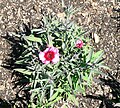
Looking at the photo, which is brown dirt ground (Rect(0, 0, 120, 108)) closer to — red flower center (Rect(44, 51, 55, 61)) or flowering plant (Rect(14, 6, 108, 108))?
flowering plant (Rect(14, 6, 108, 108))

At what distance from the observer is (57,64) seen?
128 inches

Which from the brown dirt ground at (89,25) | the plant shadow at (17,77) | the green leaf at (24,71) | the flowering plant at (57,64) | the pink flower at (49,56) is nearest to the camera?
the pink flower at (49,56)

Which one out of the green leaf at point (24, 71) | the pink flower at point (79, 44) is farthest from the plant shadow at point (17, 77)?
the pink flower at point (79, 44)

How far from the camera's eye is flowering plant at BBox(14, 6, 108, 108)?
3.19m

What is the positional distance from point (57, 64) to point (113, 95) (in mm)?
765

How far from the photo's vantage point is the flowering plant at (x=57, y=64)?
3.19 metres

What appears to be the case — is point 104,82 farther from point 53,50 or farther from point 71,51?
point 53,50

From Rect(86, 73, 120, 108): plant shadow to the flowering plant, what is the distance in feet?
0.97

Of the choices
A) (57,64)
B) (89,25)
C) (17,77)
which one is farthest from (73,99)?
(89,25)

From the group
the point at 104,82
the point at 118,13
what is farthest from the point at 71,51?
the point at 118,13

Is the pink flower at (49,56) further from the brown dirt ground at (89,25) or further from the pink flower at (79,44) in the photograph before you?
the brown dirt ground at (89,25)

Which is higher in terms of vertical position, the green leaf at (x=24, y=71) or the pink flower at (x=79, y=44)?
the pink flower at (x=79, y=44)

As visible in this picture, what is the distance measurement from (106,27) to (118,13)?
0.24 meters

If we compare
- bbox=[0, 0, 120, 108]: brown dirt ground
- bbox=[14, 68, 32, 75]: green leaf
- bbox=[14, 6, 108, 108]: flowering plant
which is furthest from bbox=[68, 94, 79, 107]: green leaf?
bbox=[14, 68, 32, 75]: green leaf
